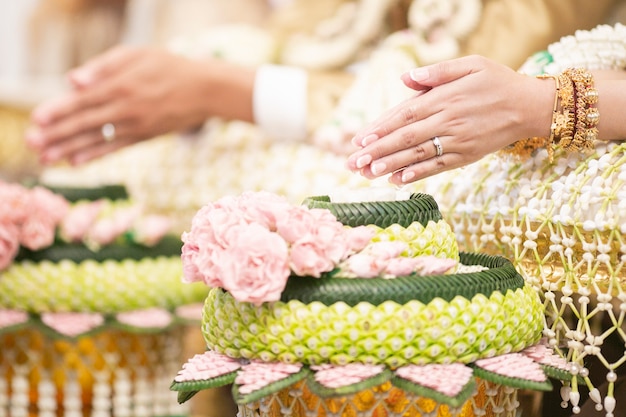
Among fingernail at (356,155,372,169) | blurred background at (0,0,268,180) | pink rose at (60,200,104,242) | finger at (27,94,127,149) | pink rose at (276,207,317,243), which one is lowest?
pink rose at (276,207,317,243)

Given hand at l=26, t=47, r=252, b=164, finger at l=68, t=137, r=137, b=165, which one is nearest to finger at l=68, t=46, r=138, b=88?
hand at l=26, t=47, r=252, b=164

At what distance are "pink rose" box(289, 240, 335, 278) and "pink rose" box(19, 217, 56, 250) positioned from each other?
65 cm

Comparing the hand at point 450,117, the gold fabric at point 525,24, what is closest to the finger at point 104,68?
the gold fabric at point 525,24

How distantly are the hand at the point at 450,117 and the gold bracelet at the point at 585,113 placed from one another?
3 centimetres

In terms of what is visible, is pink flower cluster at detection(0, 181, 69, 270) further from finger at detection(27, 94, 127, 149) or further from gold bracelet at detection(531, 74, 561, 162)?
gold bracelet at detection(531, 74, 561, 162)

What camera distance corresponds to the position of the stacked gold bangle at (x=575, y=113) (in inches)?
31.4

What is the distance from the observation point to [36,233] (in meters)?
1.18

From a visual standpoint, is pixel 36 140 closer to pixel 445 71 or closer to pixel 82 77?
pixel 82 77

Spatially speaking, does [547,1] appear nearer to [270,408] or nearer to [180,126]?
[180,126]

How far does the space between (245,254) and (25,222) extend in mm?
670

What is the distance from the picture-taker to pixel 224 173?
57.7 inches

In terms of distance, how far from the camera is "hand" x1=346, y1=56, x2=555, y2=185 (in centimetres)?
79

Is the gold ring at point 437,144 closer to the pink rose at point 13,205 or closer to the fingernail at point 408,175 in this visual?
the fingernail at point 408,175

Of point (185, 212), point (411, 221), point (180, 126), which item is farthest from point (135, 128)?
point (411, 221)
